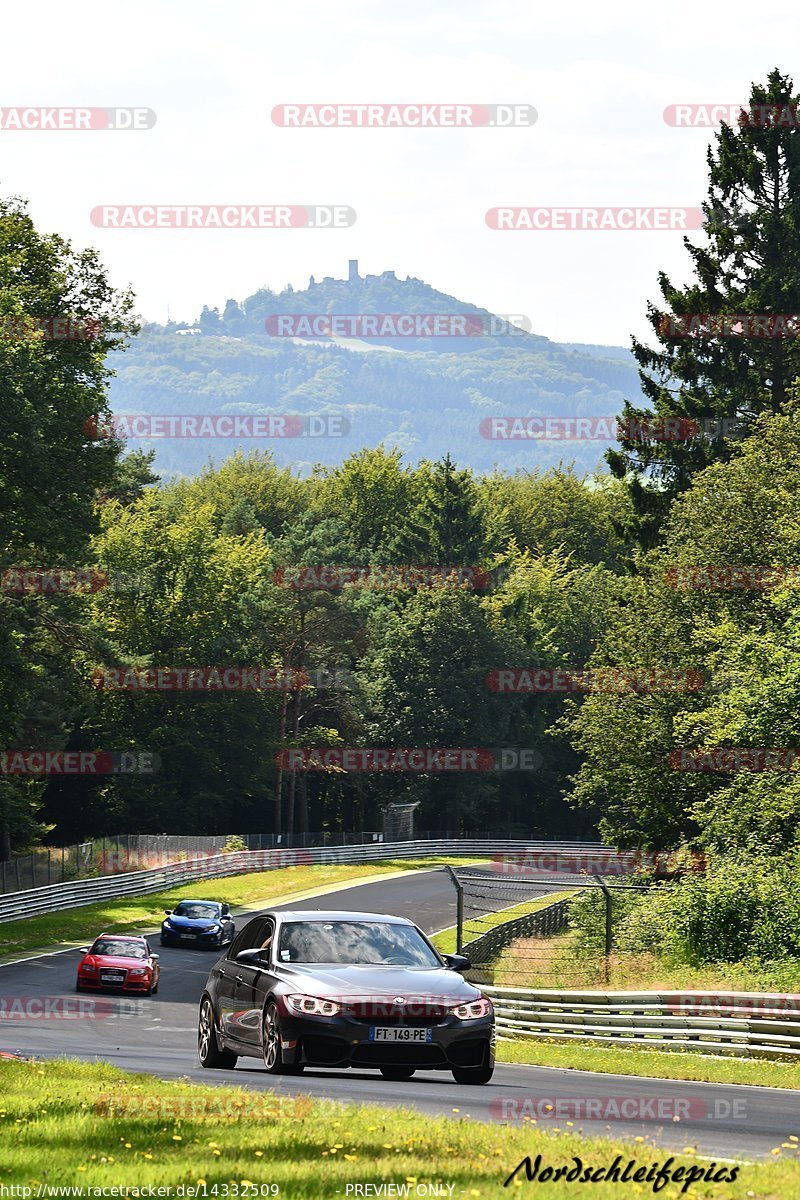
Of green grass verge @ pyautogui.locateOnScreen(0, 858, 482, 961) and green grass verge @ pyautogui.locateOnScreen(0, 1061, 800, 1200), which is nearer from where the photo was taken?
green grass verge @ pyautogui.locateOnScreen(0, 1061, 800, 1200)

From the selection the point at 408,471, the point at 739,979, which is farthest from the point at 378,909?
the point at 408,471

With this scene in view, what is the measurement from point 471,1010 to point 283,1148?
4.45 metres

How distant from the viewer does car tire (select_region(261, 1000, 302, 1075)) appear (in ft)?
47.0

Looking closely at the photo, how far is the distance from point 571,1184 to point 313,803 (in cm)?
9847

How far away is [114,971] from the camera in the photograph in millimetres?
35062

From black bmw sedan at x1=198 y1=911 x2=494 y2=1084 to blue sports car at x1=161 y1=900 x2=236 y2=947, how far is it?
101 ft

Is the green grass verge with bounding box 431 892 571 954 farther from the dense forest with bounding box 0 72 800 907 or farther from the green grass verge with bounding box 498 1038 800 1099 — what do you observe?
the green grass verge with bounding box 498 1038 800 1099

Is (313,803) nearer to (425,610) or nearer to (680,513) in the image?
(425,610)
